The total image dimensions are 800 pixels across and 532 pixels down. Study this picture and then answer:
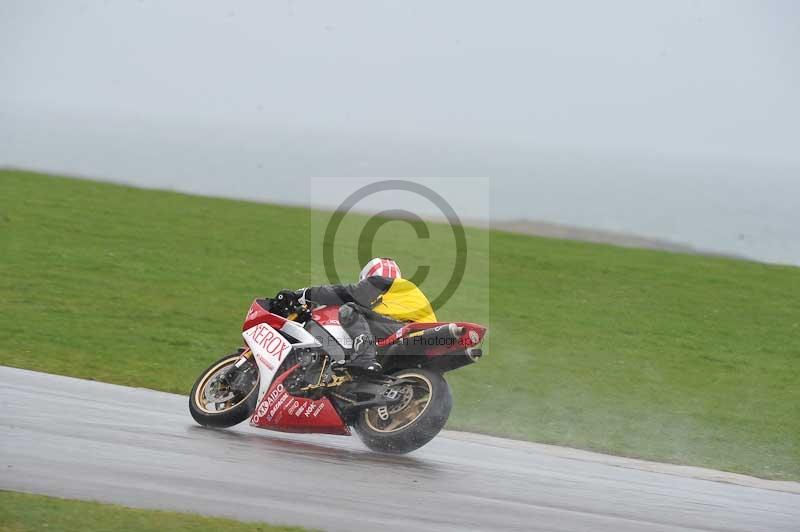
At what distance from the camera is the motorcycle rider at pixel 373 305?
30.5 feet

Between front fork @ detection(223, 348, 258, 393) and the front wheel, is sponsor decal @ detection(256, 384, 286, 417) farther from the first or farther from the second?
the front wheel

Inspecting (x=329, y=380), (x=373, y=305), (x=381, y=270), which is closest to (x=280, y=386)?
(x=329, y=380)

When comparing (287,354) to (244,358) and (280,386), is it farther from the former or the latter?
(244,358)

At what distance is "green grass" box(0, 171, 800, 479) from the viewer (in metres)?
13.1

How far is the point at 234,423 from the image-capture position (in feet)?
31.8

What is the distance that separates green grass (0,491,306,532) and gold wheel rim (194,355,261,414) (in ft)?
12.0

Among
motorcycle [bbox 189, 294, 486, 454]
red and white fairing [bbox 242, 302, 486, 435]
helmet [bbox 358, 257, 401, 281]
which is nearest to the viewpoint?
motorcycle [bbox 189, 294, 486, 454]

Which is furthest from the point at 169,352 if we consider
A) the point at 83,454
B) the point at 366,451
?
the point at 83,454

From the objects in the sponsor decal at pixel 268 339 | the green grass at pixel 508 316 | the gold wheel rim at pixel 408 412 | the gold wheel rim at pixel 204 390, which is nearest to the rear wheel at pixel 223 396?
the gold wheel rim at pixel 204 390

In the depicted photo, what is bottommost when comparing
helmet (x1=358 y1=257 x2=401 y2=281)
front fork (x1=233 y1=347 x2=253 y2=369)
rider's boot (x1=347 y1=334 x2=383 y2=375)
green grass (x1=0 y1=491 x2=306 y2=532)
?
green grass (x1=0 y1=491 x2=306 y2=532)

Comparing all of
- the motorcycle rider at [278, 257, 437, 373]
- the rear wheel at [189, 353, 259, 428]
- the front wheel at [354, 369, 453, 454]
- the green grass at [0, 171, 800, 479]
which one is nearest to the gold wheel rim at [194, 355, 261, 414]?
the rear wheel at [189, 353, 259, 428]

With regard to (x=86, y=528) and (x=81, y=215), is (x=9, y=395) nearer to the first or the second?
(x=86, y=528)

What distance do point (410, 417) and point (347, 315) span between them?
108cm

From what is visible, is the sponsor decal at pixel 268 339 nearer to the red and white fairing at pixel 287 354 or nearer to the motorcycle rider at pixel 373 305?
the red and white fairing at pixel 287 354
